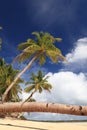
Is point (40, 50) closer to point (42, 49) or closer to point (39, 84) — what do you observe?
point (42, 49)

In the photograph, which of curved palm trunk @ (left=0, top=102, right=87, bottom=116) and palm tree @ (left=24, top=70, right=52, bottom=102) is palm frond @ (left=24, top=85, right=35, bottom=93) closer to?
palm tree @ (left=24, top=70, right=52, bottom=102)

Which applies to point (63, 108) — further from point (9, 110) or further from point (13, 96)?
point (13, 96)

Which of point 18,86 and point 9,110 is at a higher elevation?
point 18,86

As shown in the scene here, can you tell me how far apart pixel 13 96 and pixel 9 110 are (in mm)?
50424

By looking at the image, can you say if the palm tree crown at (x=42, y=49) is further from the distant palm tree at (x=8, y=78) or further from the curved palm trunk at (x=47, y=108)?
the curved palm trunk at (x=47, y=108)

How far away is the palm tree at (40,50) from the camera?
3797 cm

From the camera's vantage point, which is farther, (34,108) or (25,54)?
(25,54)

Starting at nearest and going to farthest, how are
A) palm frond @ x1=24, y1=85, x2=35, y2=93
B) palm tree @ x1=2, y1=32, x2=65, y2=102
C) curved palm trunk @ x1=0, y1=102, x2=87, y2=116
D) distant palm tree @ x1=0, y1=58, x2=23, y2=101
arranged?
curved palm trunk @ x1=0, y1=102, x2=87, y2=116 → palm tree @ x1=2, y1=32, x2=65, y2=102 → distant palm tree @ x1=0, y1=58, x2=23, y2=101 → palm frond @ x1=24, y1=85, x2=35, y2=93

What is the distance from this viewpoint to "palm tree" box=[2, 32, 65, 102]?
125 feet

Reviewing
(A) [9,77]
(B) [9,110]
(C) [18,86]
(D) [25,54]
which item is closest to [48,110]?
(B) [9,110]

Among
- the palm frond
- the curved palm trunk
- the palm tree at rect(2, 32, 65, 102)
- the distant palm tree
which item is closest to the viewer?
the curved palm trunk

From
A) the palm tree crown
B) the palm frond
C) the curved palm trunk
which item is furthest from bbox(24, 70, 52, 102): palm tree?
Answer: the curved palm trunk

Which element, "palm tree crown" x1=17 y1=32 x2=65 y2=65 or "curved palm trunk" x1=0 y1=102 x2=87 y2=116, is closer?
"curved palm trunk" x1=0 y1=102 x2=87 y2=116

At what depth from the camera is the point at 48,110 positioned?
137 inches
